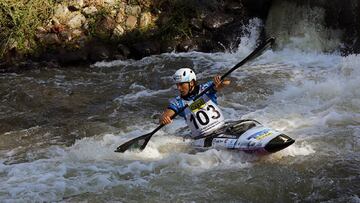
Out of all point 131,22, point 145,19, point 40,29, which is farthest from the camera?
point 145,19

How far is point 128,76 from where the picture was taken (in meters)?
10.8

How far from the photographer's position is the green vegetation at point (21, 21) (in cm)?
1191

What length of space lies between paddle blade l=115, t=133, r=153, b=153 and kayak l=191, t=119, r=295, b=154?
600mm

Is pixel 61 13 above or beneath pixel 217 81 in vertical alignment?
above

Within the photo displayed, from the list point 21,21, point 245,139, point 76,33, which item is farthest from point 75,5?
point 245,139

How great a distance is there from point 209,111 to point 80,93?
4088mm

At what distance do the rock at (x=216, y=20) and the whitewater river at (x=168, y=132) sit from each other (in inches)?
36.0

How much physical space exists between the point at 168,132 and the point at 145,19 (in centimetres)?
566

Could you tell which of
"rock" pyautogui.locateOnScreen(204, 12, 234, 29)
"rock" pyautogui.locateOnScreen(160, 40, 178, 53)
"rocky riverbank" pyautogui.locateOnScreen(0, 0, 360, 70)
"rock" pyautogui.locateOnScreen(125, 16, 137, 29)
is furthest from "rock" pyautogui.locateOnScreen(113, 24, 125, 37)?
"rock" pyautogui.locateOnScreen(204, 12, 234, 29)

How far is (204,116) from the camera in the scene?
6.49 meters

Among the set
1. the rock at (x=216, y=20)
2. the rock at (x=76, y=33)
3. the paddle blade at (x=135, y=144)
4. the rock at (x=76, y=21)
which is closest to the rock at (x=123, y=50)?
the rock at (x=76, y=33)

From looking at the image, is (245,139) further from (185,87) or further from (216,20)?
(216,20)

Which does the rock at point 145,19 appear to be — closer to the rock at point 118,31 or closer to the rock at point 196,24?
the rock at point 118,31

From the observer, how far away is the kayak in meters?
5.80
